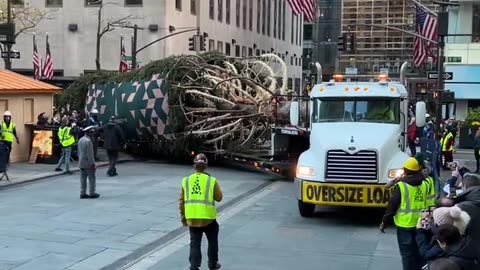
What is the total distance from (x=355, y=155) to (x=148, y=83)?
11637mm

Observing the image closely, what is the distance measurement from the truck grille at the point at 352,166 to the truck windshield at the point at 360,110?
139 centimetres

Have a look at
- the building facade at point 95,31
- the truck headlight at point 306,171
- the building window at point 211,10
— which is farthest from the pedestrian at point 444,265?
the building window at point 211,10

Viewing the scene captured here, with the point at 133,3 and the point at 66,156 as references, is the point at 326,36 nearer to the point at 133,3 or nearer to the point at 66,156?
the point at 133,3

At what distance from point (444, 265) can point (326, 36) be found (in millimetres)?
100028

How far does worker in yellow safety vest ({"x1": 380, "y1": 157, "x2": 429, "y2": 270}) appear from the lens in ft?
25.7

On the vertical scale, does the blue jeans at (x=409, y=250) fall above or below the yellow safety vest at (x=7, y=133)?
below

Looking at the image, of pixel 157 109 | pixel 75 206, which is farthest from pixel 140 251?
pixel 157 109

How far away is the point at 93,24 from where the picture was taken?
48.6 meters

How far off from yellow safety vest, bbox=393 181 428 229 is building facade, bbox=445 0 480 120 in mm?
35608

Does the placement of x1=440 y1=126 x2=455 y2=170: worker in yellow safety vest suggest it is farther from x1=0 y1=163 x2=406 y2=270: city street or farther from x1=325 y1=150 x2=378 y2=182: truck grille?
x1=325 y1=150 x2=378 y2=182: truck grille

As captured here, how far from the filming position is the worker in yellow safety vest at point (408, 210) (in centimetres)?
782

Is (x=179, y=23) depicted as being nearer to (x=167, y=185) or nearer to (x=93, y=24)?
(x=93, y=24)

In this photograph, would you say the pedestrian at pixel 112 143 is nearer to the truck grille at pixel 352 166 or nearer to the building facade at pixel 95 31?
the truck grille at pixel 352 166

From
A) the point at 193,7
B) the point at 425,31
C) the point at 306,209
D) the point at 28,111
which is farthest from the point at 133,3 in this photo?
the point at 306,209
